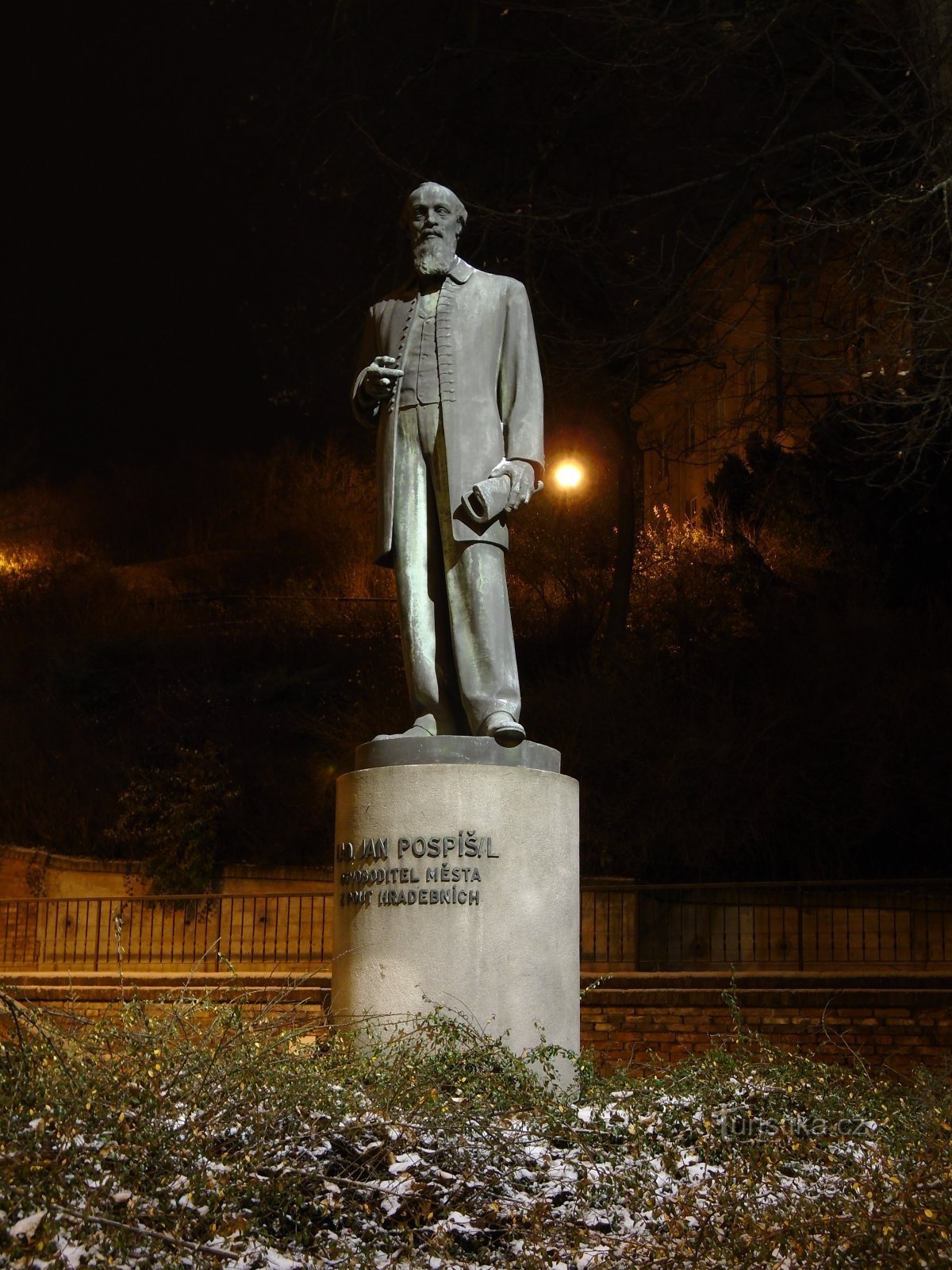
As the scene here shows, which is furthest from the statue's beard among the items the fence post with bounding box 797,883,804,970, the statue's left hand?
the fence post with bounding box 797,883,804,970

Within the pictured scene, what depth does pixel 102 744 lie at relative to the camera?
78.4ft

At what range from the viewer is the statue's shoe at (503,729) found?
25.5ft

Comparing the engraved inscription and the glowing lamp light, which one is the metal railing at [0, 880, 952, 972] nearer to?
the engraved inscription

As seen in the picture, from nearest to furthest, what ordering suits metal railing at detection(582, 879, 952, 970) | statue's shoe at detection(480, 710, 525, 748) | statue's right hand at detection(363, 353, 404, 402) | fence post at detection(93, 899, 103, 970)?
statue's shoe at detection(480, 710, 525, 748) → statue's right hand at detection(363, 353, 404, 402) → metal railing at detection(582, 879, 952, 970) → fence post at detection(93, 899, 103, 970)

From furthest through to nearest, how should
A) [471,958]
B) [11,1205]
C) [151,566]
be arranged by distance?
[151,566] → [471,958] → [11,1205]

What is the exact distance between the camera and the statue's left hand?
818 centimetres

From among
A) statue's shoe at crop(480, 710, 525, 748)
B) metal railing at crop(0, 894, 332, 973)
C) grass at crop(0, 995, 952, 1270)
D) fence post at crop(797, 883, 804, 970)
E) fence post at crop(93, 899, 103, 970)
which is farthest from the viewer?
metal railing at crop(0, 894, 332, 973)

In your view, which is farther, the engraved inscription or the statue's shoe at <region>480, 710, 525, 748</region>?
the statue's shoe at <region>480, 710, 525, 748</region>

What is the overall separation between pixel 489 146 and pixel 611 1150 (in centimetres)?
1552

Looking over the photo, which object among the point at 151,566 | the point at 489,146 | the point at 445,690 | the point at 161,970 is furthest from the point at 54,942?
the point at 151,566

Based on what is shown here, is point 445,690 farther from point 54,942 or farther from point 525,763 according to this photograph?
point 54,942

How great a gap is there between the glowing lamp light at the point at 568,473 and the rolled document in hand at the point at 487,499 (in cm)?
1609

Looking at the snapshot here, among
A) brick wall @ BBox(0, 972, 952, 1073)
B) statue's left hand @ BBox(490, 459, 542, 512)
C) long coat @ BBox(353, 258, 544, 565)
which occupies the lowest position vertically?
brick wall @ BBox(0, 972, 952, 1073)

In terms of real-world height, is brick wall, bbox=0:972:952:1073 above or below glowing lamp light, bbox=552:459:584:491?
below
